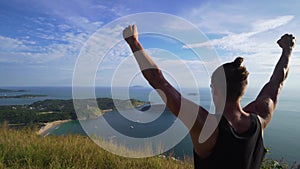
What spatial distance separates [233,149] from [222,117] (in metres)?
0.19

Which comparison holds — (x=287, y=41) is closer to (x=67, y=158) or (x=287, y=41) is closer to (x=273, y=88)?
(x=273, y=88)

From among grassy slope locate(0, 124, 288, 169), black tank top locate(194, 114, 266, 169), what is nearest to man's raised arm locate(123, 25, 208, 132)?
black tank top locate(194, 114, 266, 169)

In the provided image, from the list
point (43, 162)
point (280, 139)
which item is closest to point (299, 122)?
point (280, 139)

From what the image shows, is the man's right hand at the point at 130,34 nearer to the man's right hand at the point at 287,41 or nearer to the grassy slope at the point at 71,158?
the man's right hand at the point at 287,41

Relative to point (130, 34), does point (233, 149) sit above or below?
below

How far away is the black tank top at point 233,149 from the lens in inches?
50.6

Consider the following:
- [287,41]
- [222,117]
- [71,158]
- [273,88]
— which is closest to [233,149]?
[222,117]

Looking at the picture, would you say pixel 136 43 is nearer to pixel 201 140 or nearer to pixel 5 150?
pixel 201 140

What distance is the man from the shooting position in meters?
1.13

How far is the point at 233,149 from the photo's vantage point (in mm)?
1325

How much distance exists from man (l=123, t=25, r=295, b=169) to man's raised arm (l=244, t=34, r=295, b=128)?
0.02 meters

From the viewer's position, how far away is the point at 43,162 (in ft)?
13.8

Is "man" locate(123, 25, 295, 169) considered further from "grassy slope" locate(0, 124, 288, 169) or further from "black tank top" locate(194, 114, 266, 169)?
"grassy slope" locate(0, 124, 288, 169)

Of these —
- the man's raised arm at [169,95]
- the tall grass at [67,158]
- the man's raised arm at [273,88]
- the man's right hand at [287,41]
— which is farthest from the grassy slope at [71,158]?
the man's raised arm at [169,95]
